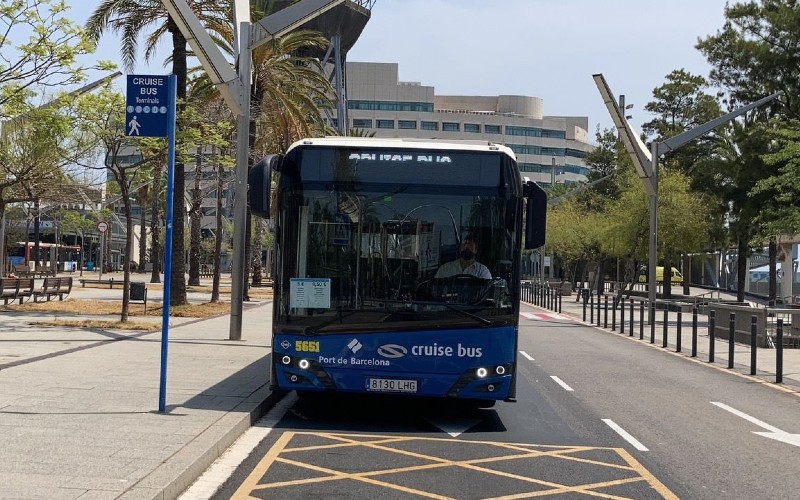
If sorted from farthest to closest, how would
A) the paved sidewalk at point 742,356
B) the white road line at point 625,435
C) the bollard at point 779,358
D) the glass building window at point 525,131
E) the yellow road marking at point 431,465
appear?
1. the glass building window at point 525,131
2. the paved sidewalk at point 742,356
3. the bollard at point 779,358
4. the white road line at point 625,435
5. the yellow road marking at point 431,465

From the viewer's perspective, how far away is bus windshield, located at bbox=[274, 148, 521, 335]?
384 inches

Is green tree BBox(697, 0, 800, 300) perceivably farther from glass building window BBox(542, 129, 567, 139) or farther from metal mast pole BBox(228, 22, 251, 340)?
glass building window BBox(542, 129, 567, 139)

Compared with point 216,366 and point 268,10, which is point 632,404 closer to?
point 216,366

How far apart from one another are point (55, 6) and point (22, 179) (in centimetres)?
937

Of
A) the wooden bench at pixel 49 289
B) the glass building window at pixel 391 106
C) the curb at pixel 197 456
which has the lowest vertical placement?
the curb at pixel 197 456

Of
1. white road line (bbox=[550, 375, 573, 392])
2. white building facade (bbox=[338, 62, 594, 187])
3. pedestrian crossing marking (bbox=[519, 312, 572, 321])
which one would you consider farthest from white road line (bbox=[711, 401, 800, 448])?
white building facade (bbox=[338, 62, 594, 187])

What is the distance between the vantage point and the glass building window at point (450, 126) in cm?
11906

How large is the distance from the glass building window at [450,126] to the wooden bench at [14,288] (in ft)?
308

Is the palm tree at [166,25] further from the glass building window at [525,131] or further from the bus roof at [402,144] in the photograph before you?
the glass building window at [525,131]

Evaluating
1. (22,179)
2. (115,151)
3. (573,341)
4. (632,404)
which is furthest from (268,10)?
(632,404)

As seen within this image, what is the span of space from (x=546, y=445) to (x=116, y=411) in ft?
14.5

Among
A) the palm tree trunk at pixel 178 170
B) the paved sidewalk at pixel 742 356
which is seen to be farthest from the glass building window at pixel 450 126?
the palm tree trunk at pixel 178 170

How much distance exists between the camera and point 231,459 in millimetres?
7988

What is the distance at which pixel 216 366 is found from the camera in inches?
540
